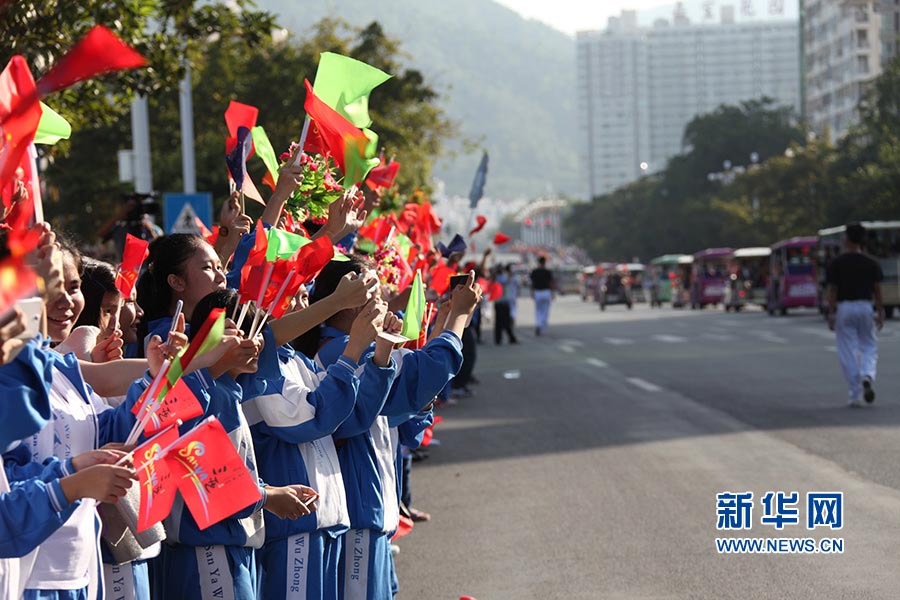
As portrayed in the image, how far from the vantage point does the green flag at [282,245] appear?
3.95 meters

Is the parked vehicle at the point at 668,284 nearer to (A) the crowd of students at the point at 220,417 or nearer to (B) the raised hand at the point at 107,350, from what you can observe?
(A) the crowd of students at the point at 220,417

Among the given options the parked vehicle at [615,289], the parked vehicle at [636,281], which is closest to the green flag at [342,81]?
the parked vehicle at [615,289]

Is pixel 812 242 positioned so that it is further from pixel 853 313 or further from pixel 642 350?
pixel 853 313

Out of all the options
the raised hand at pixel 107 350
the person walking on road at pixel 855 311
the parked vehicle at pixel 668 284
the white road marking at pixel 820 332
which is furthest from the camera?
the parked vehicle at pixel 668 284

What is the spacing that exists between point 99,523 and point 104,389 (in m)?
0.62

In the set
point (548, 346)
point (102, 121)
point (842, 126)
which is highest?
point (842, 126)

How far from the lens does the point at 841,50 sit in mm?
105438

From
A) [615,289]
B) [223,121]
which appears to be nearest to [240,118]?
[223,121]

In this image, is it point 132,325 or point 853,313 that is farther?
point 853,313

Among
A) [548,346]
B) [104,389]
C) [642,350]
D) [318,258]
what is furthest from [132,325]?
[548,346]

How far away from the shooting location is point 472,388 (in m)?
17.0

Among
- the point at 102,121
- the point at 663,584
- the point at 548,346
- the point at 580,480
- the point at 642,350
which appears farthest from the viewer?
the point at 548,346

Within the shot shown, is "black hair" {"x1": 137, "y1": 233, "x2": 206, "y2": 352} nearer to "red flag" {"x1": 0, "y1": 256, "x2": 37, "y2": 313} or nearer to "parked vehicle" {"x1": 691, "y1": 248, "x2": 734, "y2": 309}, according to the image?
"red flag" {"x1": 0, "y1": 256, "x2": 37, "y2": 313}

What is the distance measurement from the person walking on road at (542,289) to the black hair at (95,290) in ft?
77.9
